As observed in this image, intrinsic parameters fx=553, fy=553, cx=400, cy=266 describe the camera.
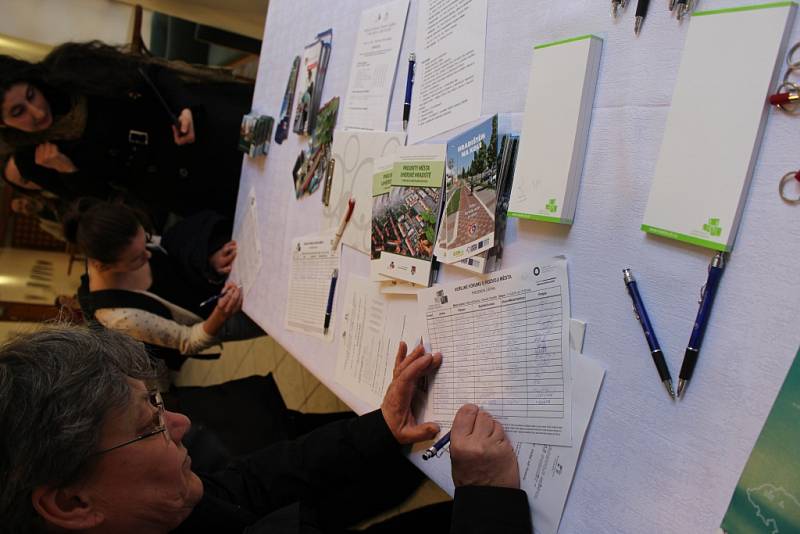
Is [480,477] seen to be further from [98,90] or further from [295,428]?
[98,90]

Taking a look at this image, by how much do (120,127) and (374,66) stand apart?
3.48ft

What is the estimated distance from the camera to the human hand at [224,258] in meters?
1.78

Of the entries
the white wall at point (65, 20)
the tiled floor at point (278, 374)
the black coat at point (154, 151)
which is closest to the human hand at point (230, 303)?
the black coat at point (154, 151)

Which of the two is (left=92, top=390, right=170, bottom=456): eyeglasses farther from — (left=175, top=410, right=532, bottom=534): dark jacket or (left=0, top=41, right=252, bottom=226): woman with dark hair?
(left=0, top=41, right=252, bottom=226): woman with dark hair

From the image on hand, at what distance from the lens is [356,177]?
3.72 ft

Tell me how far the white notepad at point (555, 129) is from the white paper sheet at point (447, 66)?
13 centimetres

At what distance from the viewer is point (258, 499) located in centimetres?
104

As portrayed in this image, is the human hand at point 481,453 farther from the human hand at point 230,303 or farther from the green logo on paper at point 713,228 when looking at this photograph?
the human hand at point 230,303

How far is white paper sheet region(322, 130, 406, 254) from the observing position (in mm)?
1069

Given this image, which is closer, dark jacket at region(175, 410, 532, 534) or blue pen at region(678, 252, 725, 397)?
blue pen at region(678, 252, 725, 397)

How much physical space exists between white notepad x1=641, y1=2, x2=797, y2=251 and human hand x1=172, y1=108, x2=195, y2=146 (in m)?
1.56

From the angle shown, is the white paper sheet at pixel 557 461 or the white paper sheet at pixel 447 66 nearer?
the white paper sheet at pixel 557 461

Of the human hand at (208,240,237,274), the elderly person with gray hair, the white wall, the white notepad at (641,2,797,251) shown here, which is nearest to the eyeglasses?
the elderly person with gray hair

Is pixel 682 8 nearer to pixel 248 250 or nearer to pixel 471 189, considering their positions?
pixel 471 189
